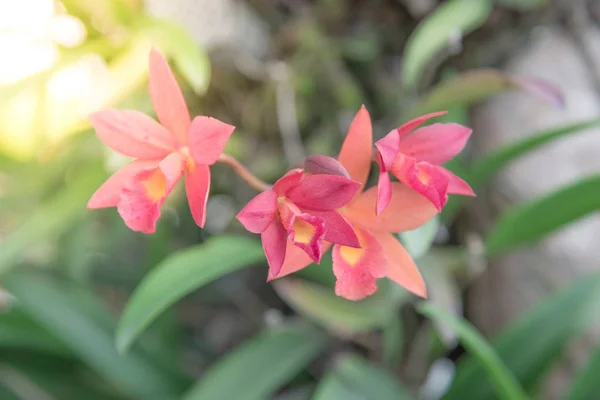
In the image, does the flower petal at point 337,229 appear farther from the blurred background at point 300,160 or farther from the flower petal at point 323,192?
the blurred background at point 300,160

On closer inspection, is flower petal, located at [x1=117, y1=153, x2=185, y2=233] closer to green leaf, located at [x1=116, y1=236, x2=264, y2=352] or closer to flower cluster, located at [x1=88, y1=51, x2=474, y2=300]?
flower cluster, located at [x1=88, y1=51, x2=474, y2=300]

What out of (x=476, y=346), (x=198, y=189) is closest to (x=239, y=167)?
(x=198, y=189)

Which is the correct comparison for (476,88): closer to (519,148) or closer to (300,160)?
(519,148)

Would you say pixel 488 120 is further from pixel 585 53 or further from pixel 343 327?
pixel 343 327

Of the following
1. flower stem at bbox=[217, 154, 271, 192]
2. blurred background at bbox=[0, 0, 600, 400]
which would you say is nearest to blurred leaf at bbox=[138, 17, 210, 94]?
blurred background at bbox=[0, 0, 600, 400]

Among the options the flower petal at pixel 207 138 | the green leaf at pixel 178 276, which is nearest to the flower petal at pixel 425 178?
the flower petal at pixel 207 138

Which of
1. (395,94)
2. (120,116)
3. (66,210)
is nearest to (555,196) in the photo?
(395,94)
